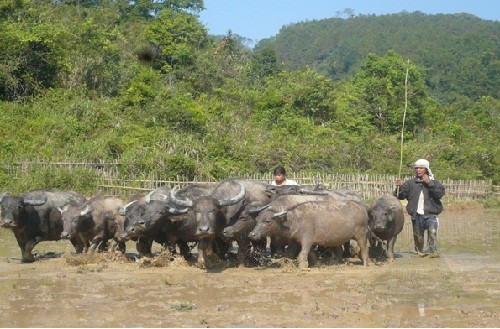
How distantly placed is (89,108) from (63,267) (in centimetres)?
1740

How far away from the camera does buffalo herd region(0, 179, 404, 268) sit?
11398mm

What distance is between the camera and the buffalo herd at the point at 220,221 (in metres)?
11.4

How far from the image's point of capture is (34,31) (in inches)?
1152

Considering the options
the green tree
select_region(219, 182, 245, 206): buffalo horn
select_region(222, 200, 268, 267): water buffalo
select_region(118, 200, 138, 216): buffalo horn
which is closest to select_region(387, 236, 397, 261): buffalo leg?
select_region(222, 200, 268, 267): water buffalo

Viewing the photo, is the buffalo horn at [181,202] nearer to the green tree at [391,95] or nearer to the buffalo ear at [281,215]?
the buffalo ear at [281,215]

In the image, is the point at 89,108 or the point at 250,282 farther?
the point at 89,108

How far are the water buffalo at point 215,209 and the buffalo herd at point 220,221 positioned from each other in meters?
0.01

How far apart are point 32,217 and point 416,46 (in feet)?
308

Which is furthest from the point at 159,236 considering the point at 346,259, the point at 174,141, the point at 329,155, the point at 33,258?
the point at 329,155

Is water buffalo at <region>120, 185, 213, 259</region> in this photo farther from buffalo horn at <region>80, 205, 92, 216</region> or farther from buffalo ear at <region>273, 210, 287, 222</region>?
buffalo ear at <region>273, 210, 287, 222</region>

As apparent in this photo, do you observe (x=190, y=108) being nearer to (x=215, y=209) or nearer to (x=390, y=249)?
(x=390, y=249)

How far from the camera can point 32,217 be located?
12836mm

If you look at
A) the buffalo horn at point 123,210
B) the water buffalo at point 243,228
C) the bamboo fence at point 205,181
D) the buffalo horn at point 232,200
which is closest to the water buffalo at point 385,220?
the water buffalo at point 243,228

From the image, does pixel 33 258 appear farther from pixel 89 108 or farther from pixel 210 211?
pixel 89 108
